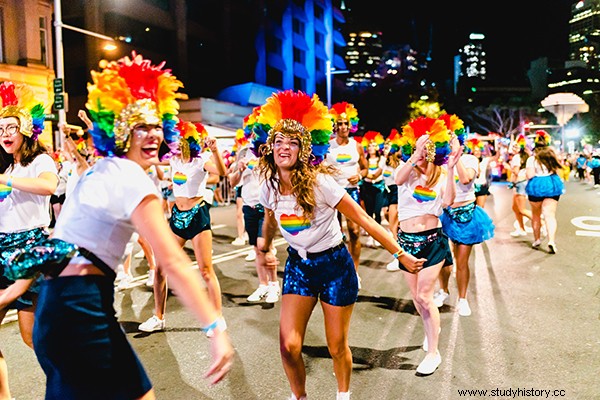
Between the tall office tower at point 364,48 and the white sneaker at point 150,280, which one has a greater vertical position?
the tall office tower at point 364,48

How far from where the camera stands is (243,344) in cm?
491

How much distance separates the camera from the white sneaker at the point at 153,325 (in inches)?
206

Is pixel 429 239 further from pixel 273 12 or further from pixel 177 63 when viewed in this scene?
pixel 273 12

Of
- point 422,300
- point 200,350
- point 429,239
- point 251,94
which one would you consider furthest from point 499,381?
point 251,94

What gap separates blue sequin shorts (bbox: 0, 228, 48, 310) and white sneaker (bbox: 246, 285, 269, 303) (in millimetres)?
3090

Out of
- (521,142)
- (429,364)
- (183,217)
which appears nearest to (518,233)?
(521,142)

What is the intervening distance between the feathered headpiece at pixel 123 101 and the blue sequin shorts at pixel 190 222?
117 inches

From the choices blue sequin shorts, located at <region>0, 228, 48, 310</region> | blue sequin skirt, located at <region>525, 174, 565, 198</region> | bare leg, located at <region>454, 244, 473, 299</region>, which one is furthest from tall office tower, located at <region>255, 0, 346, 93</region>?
blue sequin shorts, located at <region>0, 228, 48, 310</region>

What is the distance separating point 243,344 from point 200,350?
416 millimetres

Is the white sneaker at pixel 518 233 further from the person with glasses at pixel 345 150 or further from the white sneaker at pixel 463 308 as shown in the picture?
the white sneaker at pixel 463 308

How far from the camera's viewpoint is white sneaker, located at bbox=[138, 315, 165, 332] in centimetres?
523

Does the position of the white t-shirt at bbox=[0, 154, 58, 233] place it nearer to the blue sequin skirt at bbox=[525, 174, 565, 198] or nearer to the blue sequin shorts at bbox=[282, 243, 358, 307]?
the blue sequin shorts at bbox=[282, 243, 358, 307]

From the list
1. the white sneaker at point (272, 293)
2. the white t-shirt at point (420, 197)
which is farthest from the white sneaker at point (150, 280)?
the white t-shirt at point (420, 197)

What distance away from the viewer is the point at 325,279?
129 inches
